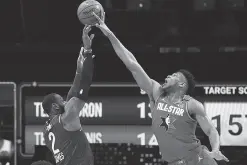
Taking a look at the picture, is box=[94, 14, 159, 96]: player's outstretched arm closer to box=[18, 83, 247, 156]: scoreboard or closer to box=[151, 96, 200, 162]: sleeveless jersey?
box=[151, 96, 200, 162]: sleeveless jersey

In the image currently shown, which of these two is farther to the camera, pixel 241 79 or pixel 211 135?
pixel 241 79

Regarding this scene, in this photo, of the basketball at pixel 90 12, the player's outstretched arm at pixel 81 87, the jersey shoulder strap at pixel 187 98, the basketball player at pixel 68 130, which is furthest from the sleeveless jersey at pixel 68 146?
the basketball at pixel 90 12

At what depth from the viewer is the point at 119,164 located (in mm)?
8664

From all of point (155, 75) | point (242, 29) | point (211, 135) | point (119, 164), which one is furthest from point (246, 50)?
point (211, 135)

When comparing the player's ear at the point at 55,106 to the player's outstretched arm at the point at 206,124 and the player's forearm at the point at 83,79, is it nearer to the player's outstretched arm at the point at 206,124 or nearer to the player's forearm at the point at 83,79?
the player's forearm at the point at 83,79

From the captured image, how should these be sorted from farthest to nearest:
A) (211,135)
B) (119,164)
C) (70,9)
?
(70,9)
(119,164)
(211,135)

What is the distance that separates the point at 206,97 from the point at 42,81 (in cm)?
220

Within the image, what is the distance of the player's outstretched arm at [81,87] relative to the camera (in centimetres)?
552

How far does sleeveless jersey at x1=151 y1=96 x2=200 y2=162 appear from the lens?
5391mm

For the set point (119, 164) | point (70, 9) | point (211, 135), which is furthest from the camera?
point (70, 9)

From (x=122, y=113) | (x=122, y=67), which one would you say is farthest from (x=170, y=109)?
(x=122, y=67)

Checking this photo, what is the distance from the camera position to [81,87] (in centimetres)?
569

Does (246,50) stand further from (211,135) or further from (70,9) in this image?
(211,135)

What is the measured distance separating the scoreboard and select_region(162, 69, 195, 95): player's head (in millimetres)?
3131
